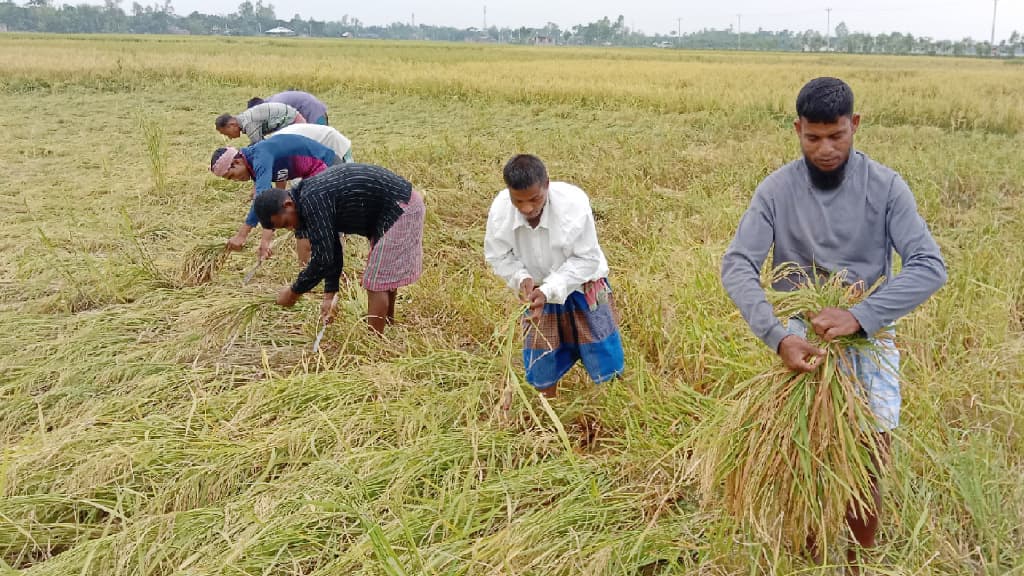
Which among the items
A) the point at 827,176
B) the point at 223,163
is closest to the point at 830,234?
the point at 827,176

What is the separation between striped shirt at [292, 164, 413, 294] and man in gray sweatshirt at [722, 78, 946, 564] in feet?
6.16

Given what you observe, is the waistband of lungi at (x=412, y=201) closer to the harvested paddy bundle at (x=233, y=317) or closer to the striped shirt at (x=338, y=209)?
the striped shirt at (x=338, y=209)

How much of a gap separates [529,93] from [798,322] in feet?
41.4

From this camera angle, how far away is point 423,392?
2.62 metres

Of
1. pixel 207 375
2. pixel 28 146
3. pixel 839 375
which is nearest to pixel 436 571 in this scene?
pixel 839 375

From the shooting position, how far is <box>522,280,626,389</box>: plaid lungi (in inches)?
95.8

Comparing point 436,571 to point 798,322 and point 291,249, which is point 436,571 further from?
point 291,249

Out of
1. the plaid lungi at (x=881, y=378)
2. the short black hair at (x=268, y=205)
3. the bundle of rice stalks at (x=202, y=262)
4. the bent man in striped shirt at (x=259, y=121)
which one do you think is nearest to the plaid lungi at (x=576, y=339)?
the plaid lungi at (x=881, y=378)

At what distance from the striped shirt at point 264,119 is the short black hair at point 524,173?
11.5 feet

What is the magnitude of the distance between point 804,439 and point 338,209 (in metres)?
2.23

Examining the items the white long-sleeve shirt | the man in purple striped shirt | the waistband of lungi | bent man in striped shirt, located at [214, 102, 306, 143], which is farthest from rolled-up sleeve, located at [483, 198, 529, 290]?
the man in purple striped shirt

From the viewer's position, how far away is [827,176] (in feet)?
5.13

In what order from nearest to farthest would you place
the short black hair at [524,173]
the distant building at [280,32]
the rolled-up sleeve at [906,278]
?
1. the rolled-up sleeve at [906,278]
2. the short black hair at [524,173]
3. the distant building at [280,32]

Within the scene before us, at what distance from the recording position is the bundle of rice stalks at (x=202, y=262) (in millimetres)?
3930
